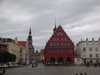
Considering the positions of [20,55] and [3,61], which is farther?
[20,55]

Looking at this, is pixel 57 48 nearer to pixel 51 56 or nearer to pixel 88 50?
pixel 51 56

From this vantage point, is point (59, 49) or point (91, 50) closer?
point (59, 49)

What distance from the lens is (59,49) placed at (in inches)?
4390

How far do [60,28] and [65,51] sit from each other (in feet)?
40.9

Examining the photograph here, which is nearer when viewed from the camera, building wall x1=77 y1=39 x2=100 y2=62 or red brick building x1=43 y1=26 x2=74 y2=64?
red brick building x1=43 y1=26 x2=74 y2=64

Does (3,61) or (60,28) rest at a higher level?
(60,28)

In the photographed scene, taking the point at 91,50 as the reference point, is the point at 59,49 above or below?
above

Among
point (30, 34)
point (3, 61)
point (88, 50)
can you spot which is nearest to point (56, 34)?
point (88, 50)

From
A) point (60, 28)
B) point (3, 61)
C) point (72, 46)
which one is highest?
point (60, 28)

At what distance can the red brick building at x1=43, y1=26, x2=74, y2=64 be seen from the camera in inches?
4326

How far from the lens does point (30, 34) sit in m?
168

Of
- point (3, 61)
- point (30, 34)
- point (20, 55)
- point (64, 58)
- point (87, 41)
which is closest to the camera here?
point (3, 61)

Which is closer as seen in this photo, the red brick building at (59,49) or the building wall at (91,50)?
the red brick building at (59,49)

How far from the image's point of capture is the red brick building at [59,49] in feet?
360
